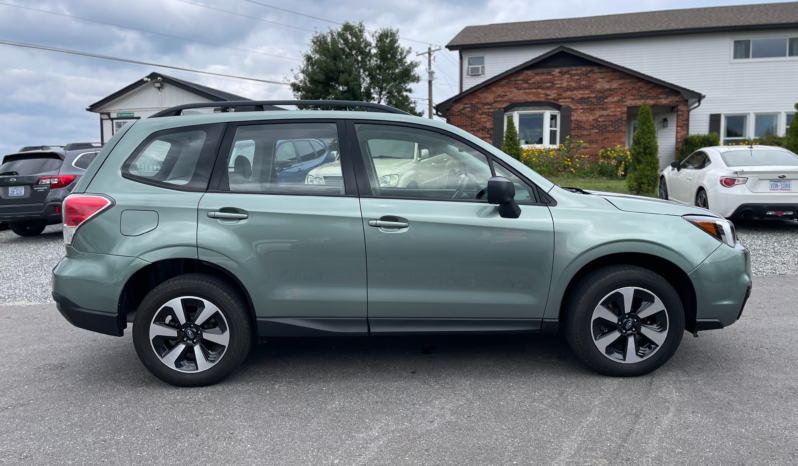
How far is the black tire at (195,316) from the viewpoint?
3.59m

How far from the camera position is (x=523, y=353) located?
4270 millimetres

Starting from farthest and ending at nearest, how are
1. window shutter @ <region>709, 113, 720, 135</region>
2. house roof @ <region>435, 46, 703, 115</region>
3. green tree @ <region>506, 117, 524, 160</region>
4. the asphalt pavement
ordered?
window shutter @ <region>709, 113, 720, 135</region> < house roof @ <region>435, 46, 703, 115</region> < green tree @ <region>506, 117, 524, 160</region> < the asphalt pavement

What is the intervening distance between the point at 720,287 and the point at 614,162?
18.4m

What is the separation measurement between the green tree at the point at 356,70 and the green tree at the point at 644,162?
853 inches

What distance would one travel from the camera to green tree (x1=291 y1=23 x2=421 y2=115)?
118 feet

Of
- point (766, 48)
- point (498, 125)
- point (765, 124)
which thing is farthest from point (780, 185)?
point (766, 48)

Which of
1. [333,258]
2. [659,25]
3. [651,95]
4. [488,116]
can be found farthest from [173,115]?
[659,25]

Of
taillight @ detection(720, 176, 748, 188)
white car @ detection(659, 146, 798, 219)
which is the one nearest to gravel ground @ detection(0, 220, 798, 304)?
white car @ detection(659, 146, 798, 219)

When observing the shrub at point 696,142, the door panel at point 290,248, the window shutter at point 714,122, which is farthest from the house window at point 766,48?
the door panel at point 290,248

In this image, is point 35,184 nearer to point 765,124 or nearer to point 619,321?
point 619,321

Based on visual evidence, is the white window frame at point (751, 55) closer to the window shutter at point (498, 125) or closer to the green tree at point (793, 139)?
the green tree at point (793, 139)

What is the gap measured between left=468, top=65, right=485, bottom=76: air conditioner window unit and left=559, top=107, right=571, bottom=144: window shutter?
5.71 meters

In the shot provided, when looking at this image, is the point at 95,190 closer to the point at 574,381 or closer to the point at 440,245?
the point at 440,245

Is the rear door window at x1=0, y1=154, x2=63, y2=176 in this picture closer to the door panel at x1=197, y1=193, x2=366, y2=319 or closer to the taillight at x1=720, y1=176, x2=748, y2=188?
the door panel at x1=197, y1=193, x2=366, y2=319
